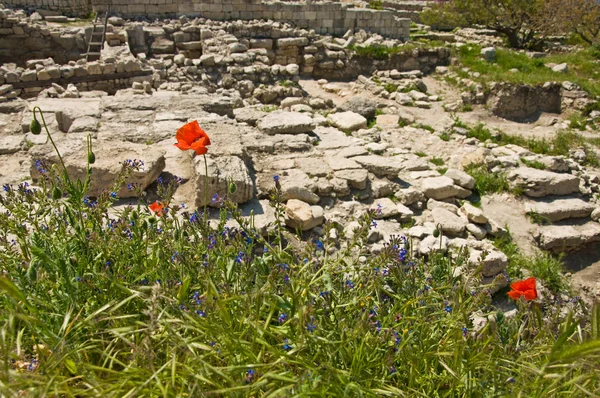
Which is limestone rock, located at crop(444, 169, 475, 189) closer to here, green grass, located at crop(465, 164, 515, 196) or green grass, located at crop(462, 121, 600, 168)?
green grass, located at crop(465, 164, 515, 196)

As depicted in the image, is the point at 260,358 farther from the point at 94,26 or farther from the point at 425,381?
the point at 94,26

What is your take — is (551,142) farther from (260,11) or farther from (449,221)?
(260,11)

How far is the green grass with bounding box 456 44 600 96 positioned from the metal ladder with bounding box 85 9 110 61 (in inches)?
377

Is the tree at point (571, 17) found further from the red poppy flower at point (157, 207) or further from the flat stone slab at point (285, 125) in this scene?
the red poppy flower at point (157, 207)

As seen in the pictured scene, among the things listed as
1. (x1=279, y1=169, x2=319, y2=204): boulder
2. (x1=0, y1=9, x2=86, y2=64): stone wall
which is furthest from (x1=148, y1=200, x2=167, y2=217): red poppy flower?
(x1=0, y1=9, x2=86, y2=64): stone wall

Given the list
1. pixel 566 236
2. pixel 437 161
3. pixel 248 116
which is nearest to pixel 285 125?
pixel 248 116

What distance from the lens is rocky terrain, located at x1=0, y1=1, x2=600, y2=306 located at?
5184 millimetres

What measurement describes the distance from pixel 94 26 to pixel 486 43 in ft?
40.5

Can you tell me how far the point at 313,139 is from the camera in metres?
7.49

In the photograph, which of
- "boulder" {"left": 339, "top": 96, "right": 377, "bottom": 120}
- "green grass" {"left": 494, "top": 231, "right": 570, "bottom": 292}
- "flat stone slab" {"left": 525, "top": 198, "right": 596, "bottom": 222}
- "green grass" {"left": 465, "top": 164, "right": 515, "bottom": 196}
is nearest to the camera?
"green grass" {"left": 494, "top": 231, "right": 570, "bottom": 292}

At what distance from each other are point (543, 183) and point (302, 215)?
12.9ft

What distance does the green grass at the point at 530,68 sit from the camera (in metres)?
11.6

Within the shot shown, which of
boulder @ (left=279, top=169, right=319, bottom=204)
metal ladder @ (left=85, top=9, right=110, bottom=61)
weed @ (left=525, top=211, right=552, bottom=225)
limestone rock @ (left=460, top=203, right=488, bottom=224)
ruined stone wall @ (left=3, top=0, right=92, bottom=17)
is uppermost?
ruined stone wall @ (left=3, top=0, right=92, bottom=17)

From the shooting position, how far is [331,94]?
12.3 meters
